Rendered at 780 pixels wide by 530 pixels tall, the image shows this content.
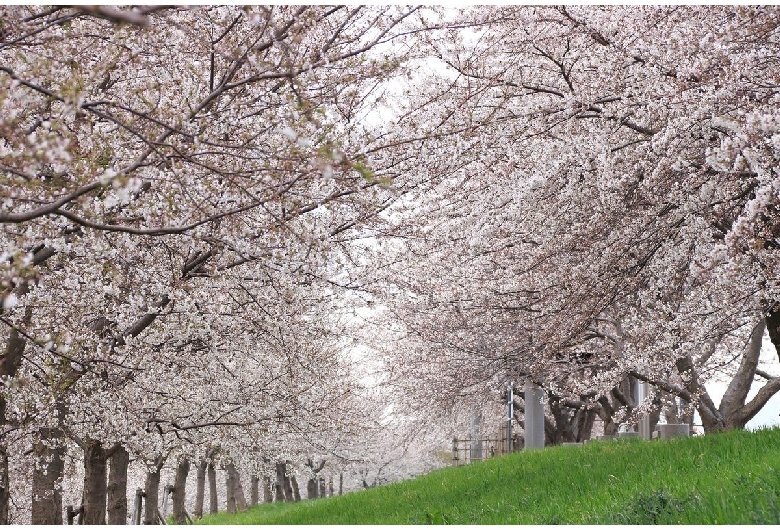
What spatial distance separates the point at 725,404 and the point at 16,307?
10.4m

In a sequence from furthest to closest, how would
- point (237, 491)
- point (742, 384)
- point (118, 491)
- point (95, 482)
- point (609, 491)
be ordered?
point (237, 491), point (118, 491), point (95, 482), point (742, 384), point (609, 491)

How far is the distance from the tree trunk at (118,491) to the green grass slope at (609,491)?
333 centimetres

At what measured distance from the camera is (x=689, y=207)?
736 cm

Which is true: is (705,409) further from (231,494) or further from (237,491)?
(237,491)

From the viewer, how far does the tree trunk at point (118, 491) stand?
13.0 metres

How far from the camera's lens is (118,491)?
13.3 metres

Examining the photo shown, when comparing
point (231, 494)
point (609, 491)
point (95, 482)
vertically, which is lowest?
point (231, 494)

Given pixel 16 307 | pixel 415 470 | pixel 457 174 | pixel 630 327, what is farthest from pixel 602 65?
pixel 415 470

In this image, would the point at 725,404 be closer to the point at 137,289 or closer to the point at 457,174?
the point at 457,174

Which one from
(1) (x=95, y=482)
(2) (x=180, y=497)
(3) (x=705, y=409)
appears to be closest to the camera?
(1) (x=95, y=482)

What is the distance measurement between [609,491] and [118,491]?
9.40 meters

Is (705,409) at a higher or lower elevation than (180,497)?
higher

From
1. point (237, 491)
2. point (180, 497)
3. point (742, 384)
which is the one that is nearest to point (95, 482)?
point (742, 384)

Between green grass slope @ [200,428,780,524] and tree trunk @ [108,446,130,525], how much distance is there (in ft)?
10.9
